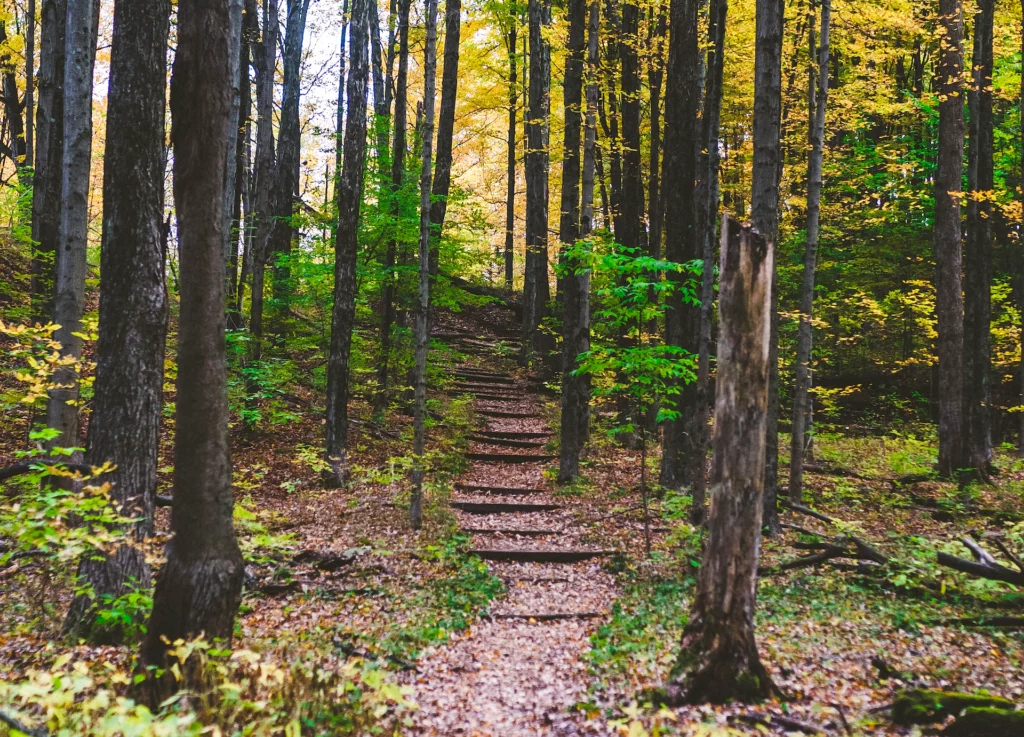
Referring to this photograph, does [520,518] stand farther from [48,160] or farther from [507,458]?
[48,160]

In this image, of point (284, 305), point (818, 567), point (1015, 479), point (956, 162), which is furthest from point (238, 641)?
point (956, 162)

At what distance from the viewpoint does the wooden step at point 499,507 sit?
32.6 ft

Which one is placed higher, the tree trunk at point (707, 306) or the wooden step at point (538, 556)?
the tree trunk at point (707, 306)

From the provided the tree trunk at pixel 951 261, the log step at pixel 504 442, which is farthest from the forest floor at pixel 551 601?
the log step at pixel 504 442

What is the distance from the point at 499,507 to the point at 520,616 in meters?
3.57

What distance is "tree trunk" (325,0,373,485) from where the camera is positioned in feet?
34.8

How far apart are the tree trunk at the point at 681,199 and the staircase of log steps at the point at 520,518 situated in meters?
2.15

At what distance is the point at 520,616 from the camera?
21.1 feet

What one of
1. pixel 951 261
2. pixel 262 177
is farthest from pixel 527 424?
pixel 951 261

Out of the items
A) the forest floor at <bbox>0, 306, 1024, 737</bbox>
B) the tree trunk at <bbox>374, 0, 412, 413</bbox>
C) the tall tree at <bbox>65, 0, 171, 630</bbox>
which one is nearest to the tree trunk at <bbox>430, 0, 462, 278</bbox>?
the tree trunk at <bbox>374, 0, 412, 413</bbox>

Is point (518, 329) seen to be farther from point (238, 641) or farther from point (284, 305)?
point (238, 641)

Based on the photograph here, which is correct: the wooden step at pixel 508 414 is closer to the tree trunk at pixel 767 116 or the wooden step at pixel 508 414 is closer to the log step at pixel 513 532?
the log step at pixel 513 532

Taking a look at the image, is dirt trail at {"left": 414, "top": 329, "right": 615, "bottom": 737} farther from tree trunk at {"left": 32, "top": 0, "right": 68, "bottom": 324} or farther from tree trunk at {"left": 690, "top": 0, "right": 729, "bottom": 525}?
tree trunk at {"left": 32, "top": 0, "right": 68, "bottom": 324}

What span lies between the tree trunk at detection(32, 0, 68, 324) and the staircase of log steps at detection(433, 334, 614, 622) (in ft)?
24.6
